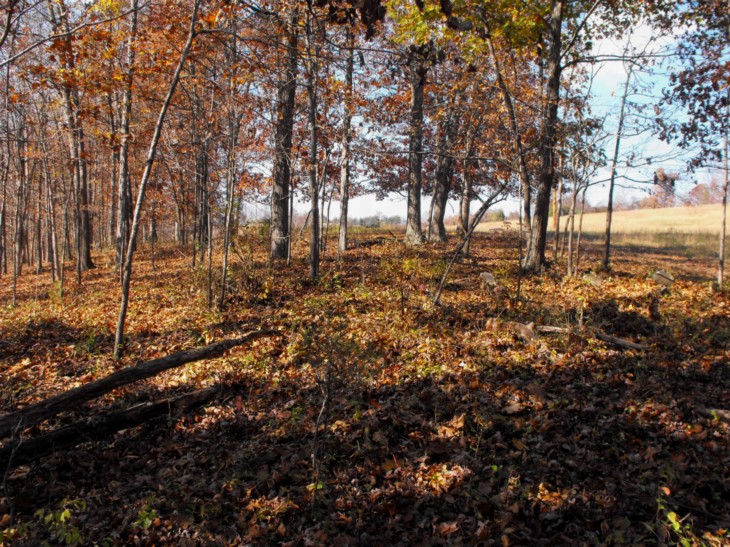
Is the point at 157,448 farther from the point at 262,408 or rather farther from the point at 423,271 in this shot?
the point at 423,271

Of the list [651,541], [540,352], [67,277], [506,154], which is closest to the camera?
[651,541]

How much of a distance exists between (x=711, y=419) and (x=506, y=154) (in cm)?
784

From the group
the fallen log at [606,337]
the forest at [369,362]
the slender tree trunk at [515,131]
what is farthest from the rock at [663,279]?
the fallen log at [606,337]

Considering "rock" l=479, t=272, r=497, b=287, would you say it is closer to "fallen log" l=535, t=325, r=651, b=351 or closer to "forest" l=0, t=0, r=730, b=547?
"forest" l=0, t=0, r=730, b=547

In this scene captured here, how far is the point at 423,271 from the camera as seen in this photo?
9992 millimetres

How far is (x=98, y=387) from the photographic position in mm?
5516

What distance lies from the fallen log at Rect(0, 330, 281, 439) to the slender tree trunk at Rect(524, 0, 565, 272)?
753 centimetres

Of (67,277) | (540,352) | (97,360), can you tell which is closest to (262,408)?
(97,360)

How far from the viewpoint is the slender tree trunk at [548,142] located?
962cm

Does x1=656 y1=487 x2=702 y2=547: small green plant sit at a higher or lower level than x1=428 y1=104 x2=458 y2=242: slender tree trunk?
lower

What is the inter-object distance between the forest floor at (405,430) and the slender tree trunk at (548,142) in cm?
241

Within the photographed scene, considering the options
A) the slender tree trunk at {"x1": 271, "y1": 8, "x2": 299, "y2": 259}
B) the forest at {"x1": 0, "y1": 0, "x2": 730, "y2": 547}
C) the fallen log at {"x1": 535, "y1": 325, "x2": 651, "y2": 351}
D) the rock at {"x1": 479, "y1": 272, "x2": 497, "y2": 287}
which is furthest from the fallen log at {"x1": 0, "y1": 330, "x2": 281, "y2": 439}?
the slender tree trunk at {"x1": 271, "y1": 8, "x2": 299, "y2": 259}

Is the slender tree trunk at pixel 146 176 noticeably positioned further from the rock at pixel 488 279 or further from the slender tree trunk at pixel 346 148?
the rock at pixel 488 279

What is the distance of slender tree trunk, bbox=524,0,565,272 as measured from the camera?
9.62 metres
